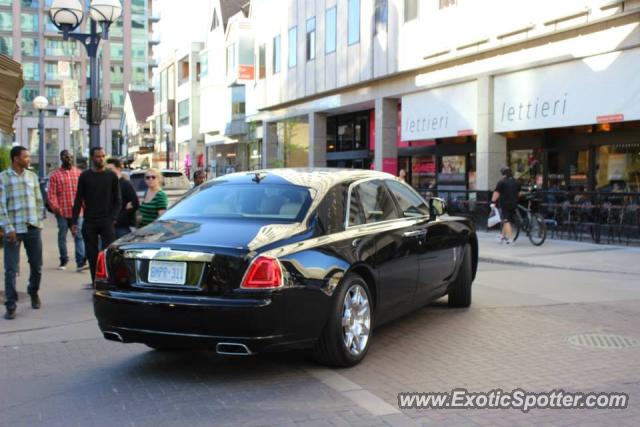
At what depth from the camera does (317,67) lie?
102 ft

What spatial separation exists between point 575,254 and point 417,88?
1212 centimetres

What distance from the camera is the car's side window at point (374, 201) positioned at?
6225 millimetres

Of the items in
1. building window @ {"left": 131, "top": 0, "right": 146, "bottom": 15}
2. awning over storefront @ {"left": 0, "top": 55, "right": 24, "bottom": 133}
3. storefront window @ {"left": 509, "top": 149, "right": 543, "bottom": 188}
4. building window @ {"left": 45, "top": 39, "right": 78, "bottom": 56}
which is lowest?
storefront window @ {"left": 509, "top": 149, "right": 543, "bottom": 188}

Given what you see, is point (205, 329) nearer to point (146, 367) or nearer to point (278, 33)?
point (146, 367)

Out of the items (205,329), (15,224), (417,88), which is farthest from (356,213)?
(417,88)

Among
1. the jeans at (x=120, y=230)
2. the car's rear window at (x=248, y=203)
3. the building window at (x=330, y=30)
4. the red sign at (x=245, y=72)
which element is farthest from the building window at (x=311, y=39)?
the car's rear window at (x=248, y=203)

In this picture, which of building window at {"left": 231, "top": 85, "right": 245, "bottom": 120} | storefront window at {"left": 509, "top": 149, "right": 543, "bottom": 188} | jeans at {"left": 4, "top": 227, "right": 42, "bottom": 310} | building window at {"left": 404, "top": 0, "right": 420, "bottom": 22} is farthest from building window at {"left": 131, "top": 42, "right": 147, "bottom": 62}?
jeans at {"left": 4, "top": 227, "right": 42, "bottom": 310}

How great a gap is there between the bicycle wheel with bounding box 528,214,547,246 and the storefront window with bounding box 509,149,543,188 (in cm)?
637

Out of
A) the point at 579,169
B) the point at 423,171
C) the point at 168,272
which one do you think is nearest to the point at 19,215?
the point at 168,272

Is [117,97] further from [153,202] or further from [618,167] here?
[153,202]

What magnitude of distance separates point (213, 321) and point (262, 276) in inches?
18.8

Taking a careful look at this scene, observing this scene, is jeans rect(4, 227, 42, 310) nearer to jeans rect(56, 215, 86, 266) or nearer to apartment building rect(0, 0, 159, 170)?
jeans rect(56, 215, 86, 266)

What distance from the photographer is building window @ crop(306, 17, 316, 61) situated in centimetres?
3142

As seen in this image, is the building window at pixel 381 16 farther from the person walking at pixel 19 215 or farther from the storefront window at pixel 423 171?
the person walking at pixel 19 215
